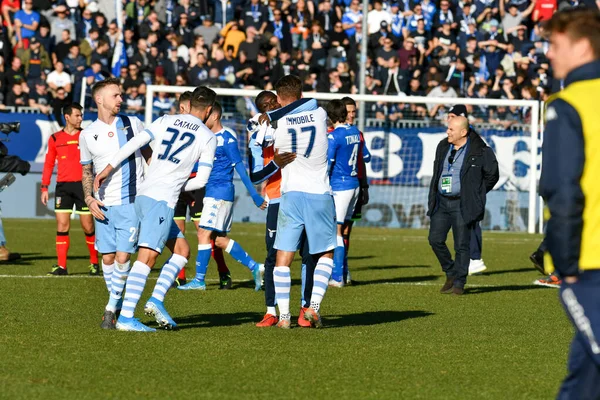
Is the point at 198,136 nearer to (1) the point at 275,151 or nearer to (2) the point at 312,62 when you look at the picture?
(1) the point at 275,151

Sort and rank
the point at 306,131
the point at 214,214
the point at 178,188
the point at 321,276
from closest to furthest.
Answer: the point at 178,188 → the point at 306,131 → the point at 321,276 → the point at 214,214

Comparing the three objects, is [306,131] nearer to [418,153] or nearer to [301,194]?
[301,194]

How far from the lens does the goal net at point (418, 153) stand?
25266mm

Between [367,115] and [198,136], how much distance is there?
55.3 feet

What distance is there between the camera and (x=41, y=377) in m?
7.14

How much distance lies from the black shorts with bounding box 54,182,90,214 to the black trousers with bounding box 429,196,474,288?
5.05 m

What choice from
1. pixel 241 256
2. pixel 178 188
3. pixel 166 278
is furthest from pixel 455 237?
pixel 178 188

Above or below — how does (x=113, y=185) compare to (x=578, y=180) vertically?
below

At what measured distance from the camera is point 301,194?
9.60m

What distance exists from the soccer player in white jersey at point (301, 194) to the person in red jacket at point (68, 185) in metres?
5.91

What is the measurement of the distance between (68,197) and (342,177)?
13.3ft

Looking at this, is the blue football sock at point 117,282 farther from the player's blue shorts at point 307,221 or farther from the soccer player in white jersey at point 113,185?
the player's blue shorts at point 307,221

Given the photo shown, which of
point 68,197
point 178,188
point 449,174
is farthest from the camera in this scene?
point 68,197

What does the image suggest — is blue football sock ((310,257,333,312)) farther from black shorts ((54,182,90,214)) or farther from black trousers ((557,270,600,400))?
black shorts ((54,182,90,214))
